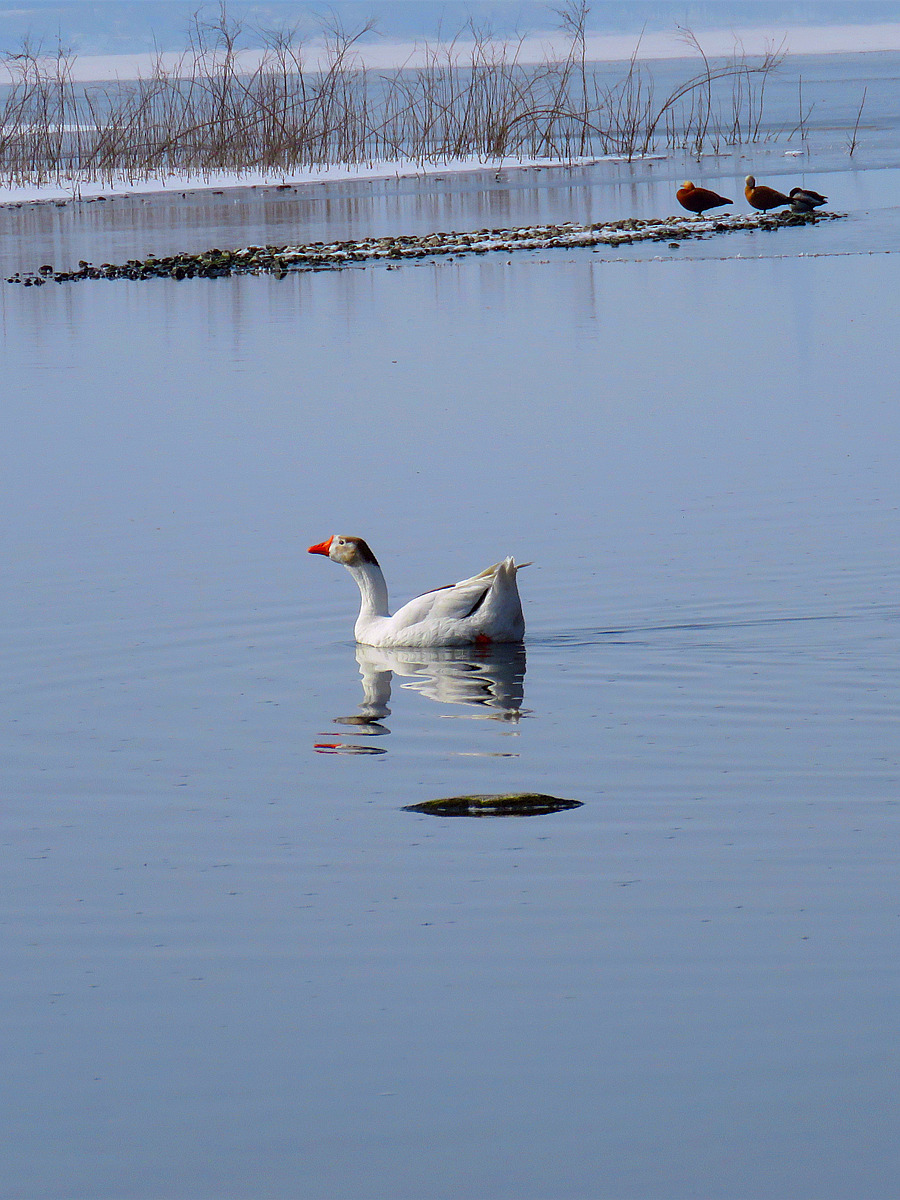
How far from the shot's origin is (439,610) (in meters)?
7.89

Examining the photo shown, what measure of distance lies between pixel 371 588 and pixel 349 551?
0.20 meters

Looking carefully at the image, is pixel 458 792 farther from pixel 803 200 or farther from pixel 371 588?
pixel 803 200

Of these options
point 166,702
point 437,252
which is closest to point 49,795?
point 166,702

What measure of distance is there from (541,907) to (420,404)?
29.0ft

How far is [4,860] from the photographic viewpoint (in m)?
5.45

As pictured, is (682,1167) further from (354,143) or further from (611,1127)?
(354,143)

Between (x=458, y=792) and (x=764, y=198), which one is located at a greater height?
(x=764, y=198)

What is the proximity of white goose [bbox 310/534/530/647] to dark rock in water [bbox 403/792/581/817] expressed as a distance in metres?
1.92

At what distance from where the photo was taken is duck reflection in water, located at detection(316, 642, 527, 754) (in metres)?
6.82

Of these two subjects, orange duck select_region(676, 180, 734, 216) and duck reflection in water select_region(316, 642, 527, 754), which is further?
orange duck select_region(676, 180, 734, 216)

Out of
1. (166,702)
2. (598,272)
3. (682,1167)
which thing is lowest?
(682,1167)

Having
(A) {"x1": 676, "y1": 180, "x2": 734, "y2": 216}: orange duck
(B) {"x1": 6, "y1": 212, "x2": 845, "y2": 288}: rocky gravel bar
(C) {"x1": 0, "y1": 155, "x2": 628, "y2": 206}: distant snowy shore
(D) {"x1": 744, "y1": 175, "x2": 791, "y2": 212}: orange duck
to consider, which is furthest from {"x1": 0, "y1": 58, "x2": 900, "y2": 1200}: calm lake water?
(C) {"x1": 0, "y1": 155, "x2": 628, "y2": 206}: distant snowy shore

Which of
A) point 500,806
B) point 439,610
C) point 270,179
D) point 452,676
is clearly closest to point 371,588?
point 439,610

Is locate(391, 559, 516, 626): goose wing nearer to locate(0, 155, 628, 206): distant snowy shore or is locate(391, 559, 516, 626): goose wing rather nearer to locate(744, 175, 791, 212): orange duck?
locate(744, 175, 791, 212): orange duck
